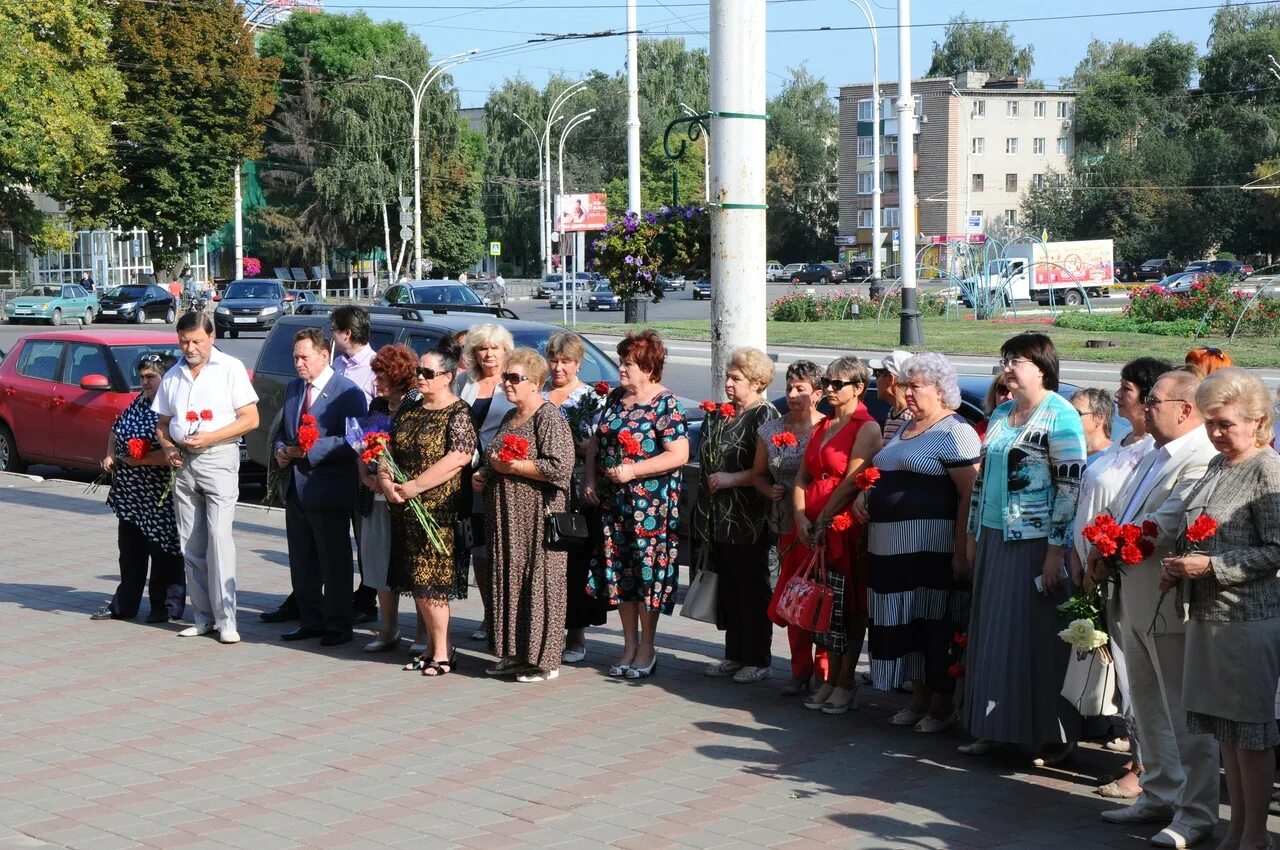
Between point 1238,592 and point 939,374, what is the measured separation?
2066 millimetres

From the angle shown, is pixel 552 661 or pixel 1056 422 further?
pixel 552 661

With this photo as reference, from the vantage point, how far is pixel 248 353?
119 ft

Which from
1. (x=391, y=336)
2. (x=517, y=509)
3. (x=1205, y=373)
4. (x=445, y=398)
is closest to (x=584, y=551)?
(x=517, y=509)

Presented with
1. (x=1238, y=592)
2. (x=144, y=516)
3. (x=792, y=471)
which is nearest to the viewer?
(x=1238, y=592)

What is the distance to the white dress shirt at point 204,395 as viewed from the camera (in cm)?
900

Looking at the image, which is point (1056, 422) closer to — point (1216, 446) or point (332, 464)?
point (1216, 446)

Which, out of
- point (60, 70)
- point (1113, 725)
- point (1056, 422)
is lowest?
point (1113, 725)

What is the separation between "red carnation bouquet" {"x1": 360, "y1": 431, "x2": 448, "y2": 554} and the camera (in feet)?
26.8

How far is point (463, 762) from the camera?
6727 millimetres

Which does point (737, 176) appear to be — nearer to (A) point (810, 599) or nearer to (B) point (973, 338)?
(A) point (810, 599)

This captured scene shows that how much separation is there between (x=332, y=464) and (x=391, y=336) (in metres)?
5.49

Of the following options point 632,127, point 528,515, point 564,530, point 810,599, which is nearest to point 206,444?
point 528,515

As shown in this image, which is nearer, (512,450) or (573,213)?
(512,450)

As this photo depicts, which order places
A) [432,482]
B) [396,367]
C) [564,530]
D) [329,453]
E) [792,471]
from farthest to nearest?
[329,453], [396,367], [432,482], [564,530], [792,471]
